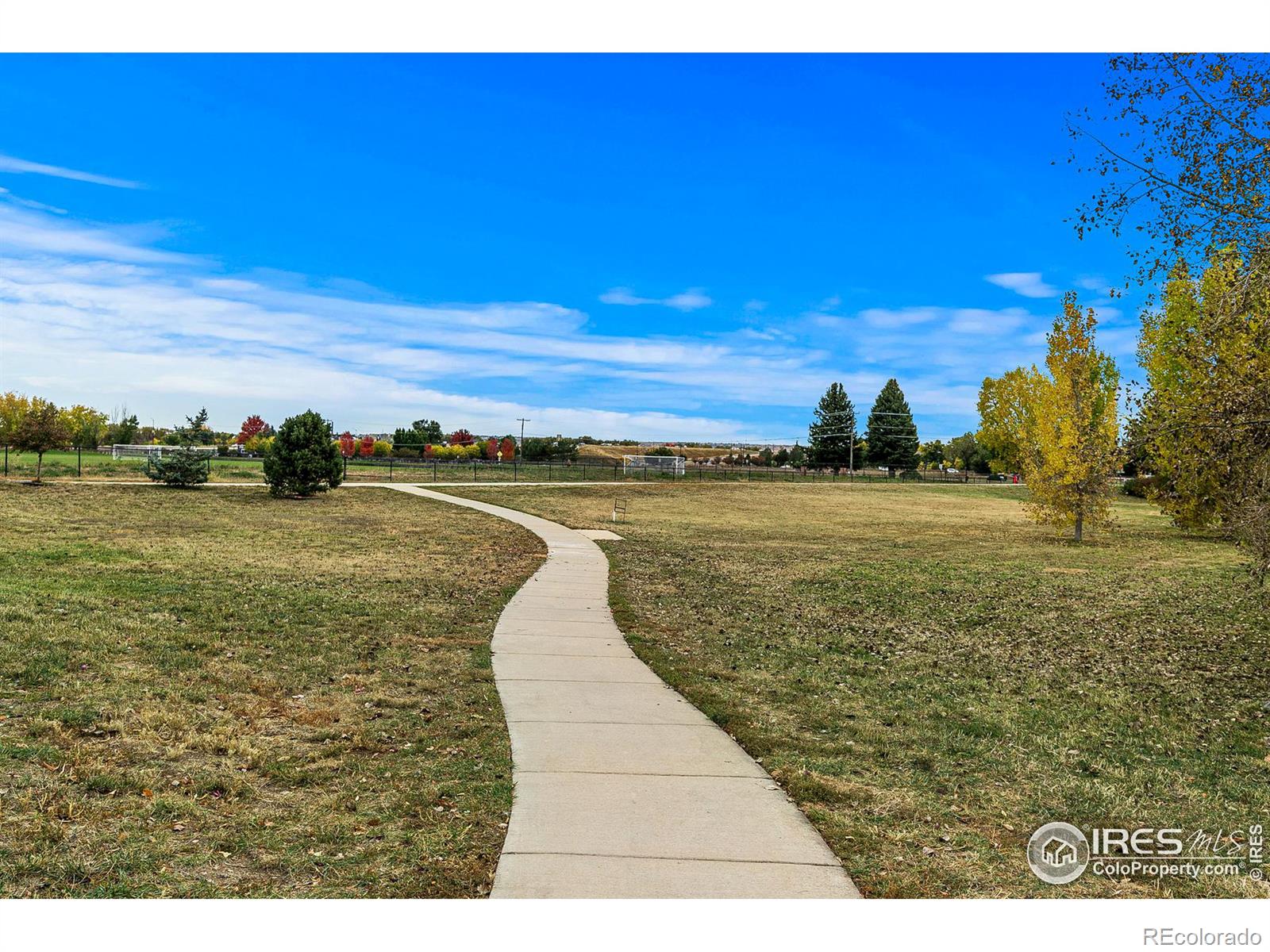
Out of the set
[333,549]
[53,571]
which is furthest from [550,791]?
[333,549]

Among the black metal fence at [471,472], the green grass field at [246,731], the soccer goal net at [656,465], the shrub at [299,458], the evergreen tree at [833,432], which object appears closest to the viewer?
the green grass field at [246,731]

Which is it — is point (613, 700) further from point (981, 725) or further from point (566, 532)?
point (566, 532)

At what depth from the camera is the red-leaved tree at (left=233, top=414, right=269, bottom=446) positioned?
263ft

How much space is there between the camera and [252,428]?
8094 cm

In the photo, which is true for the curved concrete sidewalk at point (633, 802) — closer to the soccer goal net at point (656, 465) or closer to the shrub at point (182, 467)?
the shrub at point (182, 467)

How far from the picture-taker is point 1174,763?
19.9ft

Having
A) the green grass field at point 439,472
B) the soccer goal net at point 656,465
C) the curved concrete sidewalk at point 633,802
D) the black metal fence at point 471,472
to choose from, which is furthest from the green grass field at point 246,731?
the soccer goal net at point 656,465

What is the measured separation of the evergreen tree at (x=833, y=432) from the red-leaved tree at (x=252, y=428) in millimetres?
55898

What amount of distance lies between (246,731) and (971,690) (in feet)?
20.7

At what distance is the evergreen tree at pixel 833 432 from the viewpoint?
88188mm

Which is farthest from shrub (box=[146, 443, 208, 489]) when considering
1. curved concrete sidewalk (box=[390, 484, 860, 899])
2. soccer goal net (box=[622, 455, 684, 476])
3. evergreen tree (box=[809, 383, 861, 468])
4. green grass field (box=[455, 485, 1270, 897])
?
evergreen tree (box=[809, 383, 861, 468])

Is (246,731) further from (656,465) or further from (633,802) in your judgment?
(656,465)

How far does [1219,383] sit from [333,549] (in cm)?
1503

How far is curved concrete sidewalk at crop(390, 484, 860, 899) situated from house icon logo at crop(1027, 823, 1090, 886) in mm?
1064
